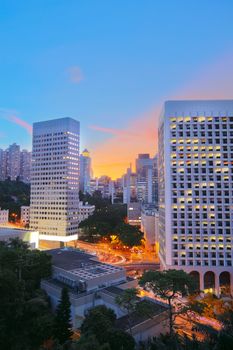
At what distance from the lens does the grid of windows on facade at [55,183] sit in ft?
300

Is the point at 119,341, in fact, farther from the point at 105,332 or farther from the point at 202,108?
the point at 202,108

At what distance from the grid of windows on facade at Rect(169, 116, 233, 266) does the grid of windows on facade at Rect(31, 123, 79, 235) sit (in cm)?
4500

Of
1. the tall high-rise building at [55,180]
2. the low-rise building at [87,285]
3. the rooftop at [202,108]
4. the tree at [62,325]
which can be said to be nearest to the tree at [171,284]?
the low-rise building at [87,285]

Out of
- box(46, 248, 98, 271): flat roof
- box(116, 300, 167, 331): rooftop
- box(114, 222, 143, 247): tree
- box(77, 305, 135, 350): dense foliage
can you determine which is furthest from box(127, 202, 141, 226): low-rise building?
box(77, 305, 135, 350): dense foliage

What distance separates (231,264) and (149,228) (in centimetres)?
3887

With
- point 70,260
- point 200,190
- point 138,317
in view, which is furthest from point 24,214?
point 138,317

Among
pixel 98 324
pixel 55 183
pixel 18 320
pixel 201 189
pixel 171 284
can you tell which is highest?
pixel 55 183

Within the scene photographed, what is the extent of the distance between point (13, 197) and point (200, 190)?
120 metres

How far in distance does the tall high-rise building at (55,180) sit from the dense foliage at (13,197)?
34021mm

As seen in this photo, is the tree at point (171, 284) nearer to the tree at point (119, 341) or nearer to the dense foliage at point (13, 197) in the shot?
the tree at point (119, 341)

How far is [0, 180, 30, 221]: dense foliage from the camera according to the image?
125875 mm

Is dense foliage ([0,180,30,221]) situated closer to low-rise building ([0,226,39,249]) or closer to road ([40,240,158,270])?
road ([40,240,158,270])

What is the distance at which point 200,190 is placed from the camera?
57375mm

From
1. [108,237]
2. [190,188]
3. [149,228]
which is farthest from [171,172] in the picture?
[108,237]
